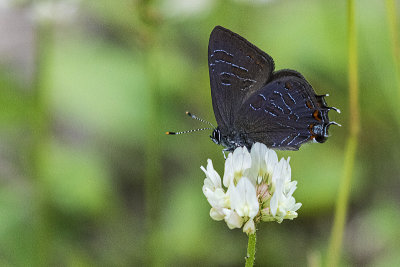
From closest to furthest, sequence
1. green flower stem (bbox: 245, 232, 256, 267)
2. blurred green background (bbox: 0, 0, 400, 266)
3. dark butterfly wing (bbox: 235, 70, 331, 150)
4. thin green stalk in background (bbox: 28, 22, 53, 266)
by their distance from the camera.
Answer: green flower stem (bbox: 245, 232, 256, 267)
dark butterfly wing (bbox: 235, 70, 331, 150)
thin green stalk in background (bbox: 28, 22, 53, 266)
blurred green background (bbox: 0, 0, 400, 266)

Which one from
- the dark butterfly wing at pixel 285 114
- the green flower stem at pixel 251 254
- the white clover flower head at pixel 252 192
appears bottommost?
the green flower stem at pixel 251 254

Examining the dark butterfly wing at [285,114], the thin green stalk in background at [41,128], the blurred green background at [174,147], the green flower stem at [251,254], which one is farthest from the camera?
the blurred green background at [174,147]

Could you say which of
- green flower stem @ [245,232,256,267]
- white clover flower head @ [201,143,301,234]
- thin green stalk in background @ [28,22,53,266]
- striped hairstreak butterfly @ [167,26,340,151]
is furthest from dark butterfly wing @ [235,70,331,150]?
thin green stalk in background @ [28,22,53,266]

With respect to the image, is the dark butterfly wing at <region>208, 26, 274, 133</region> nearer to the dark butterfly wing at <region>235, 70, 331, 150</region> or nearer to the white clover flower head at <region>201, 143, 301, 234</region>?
the dark butterfly wing at <region>235, 70, 331, 150</region>

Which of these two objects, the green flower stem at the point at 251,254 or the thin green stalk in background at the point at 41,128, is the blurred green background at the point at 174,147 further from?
the green flower stem at the point at 251,254

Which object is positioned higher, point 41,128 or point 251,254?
point 41,128

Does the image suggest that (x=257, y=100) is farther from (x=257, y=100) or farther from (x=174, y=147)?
(x=174, y=147)

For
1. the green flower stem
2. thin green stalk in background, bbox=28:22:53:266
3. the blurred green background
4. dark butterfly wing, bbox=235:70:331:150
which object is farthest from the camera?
the blurred green background

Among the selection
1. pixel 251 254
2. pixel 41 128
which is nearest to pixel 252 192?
pixel 251 254

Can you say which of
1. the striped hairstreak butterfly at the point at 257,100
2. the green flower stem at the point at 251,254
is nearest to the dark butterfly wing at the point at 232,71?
the striped hairstreak butterfly at the point at 257,100

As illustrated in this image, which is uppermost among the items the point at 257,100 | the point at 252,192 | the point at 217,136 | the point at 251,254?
the point at 257,100
